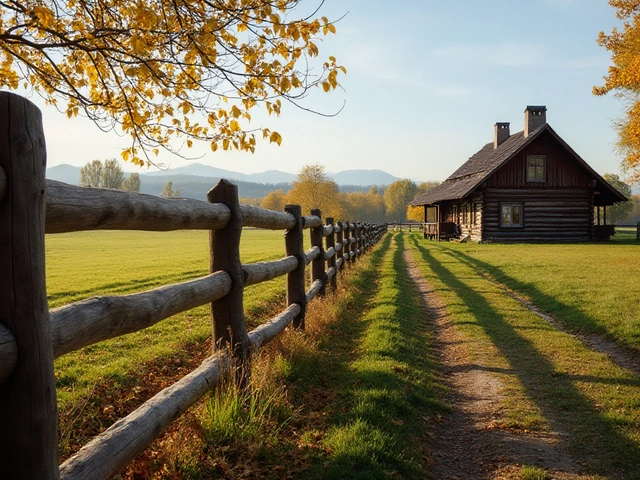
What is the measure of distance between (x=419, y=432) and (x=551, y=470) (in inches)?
39.7

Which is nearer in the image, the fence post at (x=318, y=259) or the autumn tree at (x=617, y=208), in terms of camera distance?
the fence post at (x=318, y=259)

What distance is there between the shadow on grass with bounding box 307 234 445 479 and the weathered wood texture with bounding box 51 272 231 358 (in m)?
1.44

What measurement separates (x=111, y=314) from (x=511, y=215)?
1217 inches

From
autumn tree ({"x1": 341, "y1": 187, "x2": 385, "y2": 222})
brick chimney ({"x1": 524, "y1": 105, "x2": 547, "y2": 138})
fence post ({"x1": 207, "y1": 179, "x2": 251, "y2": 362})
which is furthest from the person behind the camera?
autumn tree ({"x1": 341, "y1": 187, "x2": 385, "y2": 222})

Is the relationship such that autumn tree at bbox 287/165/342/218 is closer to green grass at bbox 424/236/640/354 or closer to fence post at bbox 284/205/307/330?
green grass at bbox 424/236/640/354

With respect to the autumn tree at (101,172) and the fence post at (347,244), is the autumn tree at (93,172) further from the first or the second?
the fence post at (347,244)

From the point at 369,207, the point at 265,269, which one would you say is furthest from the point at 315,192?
the point at 369,207

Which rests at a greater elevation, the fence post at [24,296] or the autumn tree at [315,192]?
the autumn tree at [315,192]

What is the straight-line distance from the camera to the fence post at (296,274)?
688 centimetres

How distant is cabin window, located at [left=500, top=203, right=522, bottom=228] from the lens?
100ft

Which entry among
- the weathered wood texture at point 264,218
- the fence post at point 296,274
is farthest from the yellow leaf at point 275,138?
the fence post at point 296,274

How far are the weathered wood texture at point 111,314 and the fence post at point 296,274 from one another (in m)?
3.21

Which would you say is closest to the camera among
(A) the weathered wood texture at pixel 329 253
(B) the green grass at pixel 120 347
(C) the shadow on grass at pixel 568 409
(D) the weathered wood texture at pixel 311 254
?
(C) the shadow on grass at pixel 568 409

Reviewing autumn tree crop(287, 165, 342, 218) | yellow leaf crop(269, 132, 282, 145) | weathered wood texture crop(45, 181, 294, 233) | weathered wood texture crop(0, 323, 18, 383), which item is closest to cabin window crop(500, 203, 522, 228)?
yellow leaf crop(269, 132, 282, 145)
